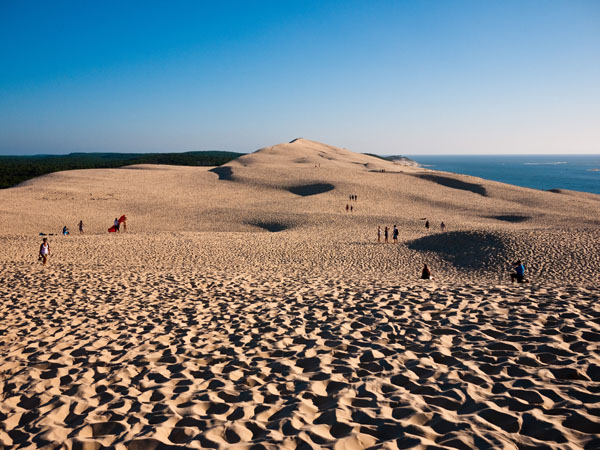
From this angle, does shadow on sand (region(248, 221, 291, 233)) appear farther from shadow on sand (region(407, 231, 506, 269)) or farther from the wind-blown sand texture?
the wind-blown sand texture

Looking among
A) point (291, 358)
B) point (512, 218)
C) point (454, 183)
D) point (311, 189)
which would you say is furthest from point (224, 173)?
point (291, 358)

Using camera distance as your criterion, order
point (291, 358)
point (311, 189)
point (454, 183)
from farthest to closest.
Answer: point (454, 183)
point (311, 189)
point (291, 358)

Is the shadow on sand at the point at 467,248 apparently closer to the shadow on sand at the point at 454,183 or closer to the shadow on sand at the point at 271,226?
the shadow on sand at the point at 271,226

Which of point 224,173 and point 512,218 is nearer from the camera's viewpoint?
point 512,218

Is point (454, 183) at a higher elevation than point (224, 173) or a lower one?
lower

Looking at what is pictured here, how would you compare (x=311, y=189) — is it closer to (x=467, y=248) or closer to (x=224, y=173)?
(x=224, y=173)

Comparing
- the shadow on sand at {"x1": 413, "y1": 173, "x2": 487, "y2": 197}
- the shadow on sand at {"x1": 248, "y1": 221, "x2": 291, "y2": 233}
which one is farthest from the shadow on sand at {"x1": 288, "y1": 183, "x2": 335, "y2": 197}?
the shadow on sand at {"x1": 413, "y1": 173, "x2": 487, "y2": 197}

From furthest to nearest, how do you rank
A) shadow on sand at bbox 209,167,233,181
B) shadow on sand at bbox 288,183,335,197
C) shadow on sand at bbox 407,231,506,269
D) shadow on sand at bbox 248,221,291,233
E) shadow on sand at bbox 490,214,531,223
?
shadow on sand at bbox 209,167,233,181
shadow on sand at bbox 288,183,335,197
shadow on sand at bbox 490,214,531,223
shadow on sand at bbox 248,221,291,233
shadow on sand at bbox 407,231,506,269

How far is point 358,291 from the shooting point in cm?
1017

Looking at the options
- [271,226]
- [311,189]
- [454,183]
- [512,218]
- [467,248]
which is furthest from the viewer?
[454,183]

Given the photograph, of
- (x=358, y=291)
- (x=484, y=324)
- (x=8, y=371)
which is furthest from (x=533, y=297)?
(x=8, y=371)

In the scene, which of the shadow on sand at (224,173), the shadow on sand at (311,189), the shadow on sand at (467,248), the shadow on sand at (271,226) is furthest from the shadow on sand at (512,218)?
the shadow on sand at (224,173)

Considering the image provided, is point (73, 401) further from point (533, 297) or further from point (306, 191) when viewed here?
point (306, 191)

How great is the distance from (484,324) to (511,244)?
51.3 feet
